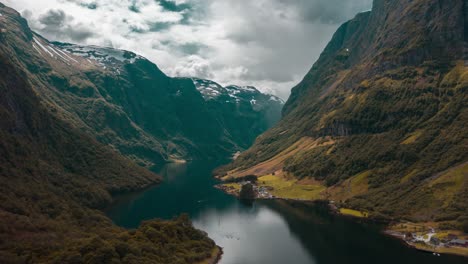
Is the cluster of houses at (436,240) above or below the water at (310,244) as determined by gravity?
above

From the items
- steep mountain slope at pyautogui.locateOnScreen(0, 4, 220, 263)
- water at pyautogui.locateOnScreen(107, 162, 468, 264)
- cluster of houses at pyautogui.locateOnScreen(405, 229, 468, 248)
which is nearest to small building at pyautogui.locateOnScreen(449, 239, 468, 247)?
cluster of houses at pyautogui.locateOnScreen(405, 229, 468, 248)

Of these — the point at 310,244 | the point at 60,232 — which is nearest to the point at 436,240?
the point at 310,244

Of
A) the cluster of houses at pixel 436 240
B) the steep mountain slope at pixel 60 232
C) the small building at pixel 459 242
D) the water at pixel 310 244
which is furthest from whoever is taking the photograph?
the cluster of houses at pixel 436 240

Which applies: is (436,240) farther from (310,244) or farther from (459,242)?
(310,244)

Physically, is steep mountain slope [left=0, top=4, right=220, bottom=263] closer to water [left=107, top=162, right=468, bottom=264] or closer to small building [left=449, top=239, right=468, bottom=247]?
water [left=107, top=162, right=468, bottom=264]

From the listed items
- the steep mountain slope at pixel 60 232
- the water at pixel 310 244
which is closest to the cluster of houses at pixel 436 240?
the water at pixel 310 244

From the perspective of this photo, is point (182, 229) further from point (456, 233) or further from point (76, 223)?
point (456, 233)

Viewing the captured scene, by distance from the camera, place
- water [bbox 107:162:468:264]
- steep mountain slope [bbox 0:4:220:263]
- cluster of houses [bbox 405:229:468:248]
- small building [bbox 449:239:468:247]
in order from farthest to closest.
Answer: cluster of houses [bbox 405:229:468:248] < small building [bbox 449:239:468:247] < water [bbox 107:162:468:264] < steep mountain slope [bbox 0:4:220:263]

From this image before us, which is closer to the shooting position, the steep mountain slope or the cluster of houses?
the steep mountain slope

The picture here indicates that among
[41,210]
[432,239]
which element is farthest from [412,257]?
[41,210]

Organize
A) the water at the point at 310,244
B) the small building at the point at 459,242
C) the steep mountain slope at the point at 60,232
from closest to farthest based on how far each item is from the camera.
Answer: the steep mountain slope at the point at 60,232, the water at the point at 310,244, the small building at the point at 459,242

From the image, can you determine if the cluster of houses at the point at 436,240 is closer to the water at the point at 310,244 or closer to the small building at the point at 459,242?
the small building at the point at 459,242
